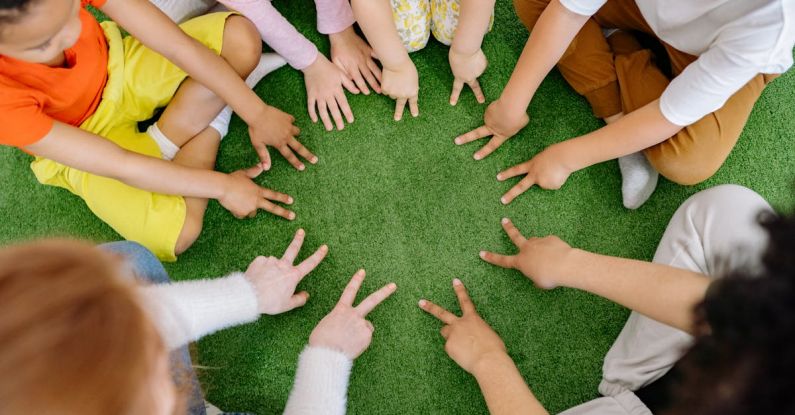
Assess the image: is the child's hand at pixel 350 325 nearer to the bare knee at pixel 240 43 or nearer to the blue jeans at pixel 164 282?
the blue jeans at pixel 164 282

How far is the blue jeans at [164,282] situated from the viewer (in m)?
0.77

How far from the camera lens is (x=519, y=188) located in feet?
3.35

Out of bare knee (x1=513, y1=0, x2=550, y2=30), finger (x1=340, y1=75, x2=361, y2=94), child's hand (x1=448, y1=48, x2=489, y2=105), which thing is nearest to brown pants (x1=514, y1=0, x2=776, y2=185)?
bare knee (x1=513, y1=0, x2=550, y2=30)

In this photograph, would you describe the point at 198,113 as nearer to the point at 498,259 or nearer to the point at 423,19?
the point at 423,19

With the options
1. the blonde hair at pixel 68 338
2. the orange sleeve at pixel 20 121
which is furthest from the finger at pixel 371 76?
the blonde hair at pixel 68 338

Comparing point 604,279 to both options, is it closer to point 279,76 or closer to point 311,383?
point 311,383

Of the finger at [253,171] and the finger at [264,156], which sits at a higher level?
the finger at [264,156]

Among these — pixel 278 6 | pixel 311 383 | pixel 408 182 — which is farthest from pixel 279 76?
pixel 311 383

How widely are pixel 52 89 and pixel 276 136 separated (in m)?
0.37

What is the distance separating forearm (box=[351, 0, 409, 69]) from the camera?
953 millimetres

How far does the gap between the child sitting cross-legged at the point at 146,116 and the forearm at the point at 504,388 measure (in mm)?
454

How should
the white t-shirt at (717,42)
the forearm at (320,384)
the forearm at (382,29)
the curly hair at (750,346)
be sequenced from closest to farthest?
the curly hair at (750,346), the white t-shirt at (717,42), the forearm at (320,384), the forearm at (382,29)

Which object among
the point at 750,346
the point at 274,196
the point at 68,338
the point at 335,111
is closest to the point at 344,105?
the point at 335,111

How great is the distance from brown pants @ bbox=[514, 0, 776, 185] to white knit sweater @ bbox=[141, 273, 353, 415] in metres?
0.66
